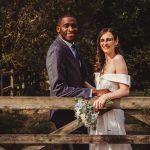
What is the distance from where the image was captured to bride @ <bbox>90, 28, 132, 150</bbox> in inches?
202

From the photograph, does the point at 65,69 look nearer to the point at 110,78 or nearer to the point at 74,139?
the point at 110,78

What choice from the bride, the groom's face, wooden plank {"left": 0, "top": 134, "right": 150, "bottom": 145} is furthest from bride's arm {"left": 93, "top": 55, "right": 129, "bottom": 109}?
the groom's face

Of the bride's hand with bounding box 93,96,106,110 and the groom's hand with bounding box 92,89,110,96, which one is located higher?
the groom's hand with bounding box 92,89,110,96

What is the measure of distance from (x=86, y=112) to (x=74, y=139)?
0.41 meters

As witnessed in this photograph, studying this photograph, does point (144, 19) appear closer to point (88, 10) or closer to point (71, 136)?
point (88, 10)

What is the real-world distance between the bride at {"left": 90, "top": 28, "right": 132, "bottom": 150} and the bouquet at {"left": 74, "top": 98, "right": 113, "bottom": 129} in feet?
1.19

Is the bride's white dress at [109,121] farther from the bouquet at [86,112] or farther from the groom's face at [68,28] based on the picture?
the groom's face at [68,28]

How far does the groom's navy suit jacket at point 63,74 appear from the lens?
16.0ft

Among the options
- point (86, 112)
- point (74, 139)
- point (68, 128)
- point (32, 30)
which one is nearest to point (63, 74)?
point (86, 112)

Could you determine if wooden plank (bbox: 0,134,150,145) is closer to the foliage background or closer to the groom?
the groom

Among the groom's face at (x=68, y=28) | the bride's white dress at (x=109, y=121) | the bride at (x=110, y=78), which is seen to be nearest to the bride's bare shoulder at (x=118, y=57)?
the bride at (x=110, y=78)

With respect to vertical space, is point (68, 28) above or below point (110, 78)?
above

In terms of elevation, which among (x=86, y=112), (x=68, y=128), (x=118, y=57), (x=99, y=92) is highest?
(x=118, y=57)

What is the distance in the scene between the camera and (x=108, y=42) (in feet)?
17.2
